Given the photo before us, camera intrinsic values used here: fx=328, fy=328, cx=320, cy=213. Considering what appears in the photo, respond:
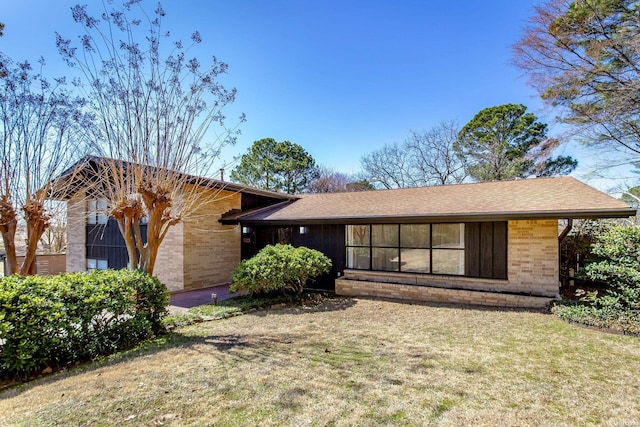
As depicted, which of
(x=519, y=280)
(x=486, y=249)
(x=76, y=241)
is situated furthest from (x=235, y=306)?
(x=76, y=241)

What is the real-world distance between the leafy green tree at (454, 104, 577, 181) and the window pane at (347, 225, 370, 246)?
15.4 meters

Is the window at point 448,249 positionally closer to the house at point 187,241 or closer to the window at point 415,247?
the window at point 415,247

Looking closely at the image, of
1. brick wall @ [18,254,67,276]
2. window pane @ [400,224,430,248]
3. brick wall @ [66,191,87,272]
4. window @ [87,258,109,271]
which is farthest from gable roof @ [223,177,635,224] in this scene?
brick wall @ [18,254,67,276]

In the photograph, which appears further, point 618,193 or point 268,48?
point 618,193

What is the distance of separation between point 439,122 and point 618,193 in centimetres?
1320

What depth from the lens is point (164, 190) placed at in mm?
6461

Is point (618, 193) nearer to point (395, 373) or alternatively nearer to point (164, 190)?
point (395, 373)

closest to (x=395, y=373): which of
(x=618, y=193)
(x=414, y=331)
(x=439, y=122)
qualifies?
(x=414, y=331)

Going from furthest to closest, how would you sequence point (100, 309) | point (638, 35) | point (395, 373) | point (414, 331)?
point (638, 35)
point (414, 331)
point (100, 309)
point (395, 373)

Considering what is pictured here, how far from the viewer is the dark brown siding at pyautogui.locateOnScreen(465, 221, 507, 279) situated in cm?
885

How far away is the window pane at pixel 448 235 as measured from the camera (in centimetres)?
946

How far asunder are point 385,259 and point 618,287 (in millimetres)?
5557

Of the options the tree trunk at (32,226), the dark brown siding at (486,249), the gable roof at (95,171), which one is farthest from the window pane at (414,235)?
the tree trunk at (32,226)

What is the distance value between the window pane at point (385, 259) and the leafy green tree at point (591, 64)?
34.7 ft
